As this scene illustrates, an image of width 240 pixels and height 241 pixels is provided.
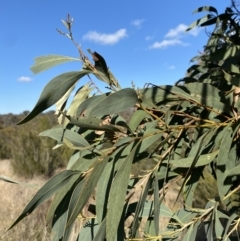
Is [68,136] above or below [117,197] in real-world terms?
above

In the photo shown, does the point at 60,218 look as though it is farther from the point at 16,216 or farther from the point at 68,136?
the point at 16,216

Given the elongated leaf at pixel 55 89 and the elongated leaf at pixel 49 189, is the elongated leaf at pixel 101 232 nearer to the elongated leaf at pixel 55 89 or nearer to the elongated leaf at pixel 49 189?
the elongated leaf at pixel 49 189

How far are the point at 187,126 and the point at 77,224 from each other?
6.79 ft

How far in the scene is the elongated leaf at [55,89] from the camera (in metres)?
0.89

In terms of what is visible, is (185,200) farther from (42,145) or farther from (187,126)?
(42,145)

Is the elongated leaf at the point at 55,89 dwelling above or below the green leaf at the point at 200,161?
above

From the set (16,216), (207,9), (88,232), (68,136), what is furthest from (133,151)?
(16,216)

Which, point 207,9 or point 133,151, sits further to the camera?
point 207,9

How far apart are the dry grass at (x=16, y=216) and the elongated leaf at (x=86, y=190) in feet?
1.54

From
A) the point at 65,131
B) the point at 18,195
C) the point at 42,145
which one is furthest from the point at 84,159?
the point at 42,145

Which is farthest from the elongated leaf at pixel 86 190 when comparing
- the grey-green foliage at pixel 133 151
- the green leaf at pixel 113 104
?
the green leaf at pixel 113 104

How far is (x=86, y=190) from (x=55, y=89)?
0.75 ft

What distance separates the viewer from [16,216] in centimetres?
391

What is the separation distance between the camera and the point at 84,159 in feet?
3.18
